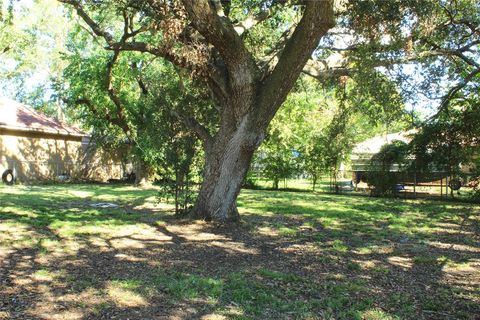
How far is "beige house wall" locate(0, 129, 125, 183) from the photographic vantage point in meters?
22.8

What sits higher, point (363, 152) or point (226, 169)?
point (363, 152)

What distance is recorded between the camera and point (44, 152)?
24.7 m

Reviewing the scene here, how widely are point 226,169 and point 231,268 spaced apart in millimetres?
3324

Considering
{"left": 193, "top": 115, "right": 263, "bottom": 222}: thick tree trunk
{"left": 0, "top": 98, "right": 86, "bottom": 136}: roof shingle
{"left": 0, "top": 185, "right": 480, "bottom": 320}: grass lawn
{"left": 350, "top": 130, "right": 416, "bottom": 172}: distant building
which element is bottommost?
{"left": 0, "top": 185, "right": 480, "bottom": 320}: grass lawn

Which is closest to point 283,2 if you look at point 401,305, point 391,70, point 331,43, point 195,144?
point 331,43

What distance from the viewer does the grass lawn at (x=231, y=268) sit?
14.9ft

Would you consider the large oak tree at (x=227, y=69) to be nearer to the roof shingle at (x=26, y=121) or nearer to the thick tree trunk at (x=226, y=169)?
the thick tree trunk at (x=226, y=169)

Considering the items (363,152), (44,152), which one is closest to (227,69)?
(363,152)

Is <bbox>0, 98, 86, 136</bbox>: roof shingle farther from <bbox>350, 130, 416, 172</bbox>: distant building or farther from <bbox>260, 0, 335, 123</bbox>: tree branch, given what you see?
<bbox>260, 0, 335, 123</bbox>: tree branch

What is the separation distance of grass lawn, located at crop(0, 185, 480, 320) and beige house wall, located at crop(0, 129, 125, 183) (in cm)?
1317

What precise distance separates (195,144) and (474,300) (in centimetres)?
675

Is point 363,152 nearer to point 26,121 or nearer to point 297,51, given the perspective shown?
point 297,51

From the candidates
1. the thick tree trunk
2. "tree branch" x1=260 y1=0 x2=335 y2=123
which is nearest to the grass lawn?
the thick tree trunk

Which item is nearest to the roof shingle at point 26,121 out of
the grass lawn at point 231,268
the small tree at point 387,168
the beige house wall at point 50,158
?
the beige house wall at point 50,158
